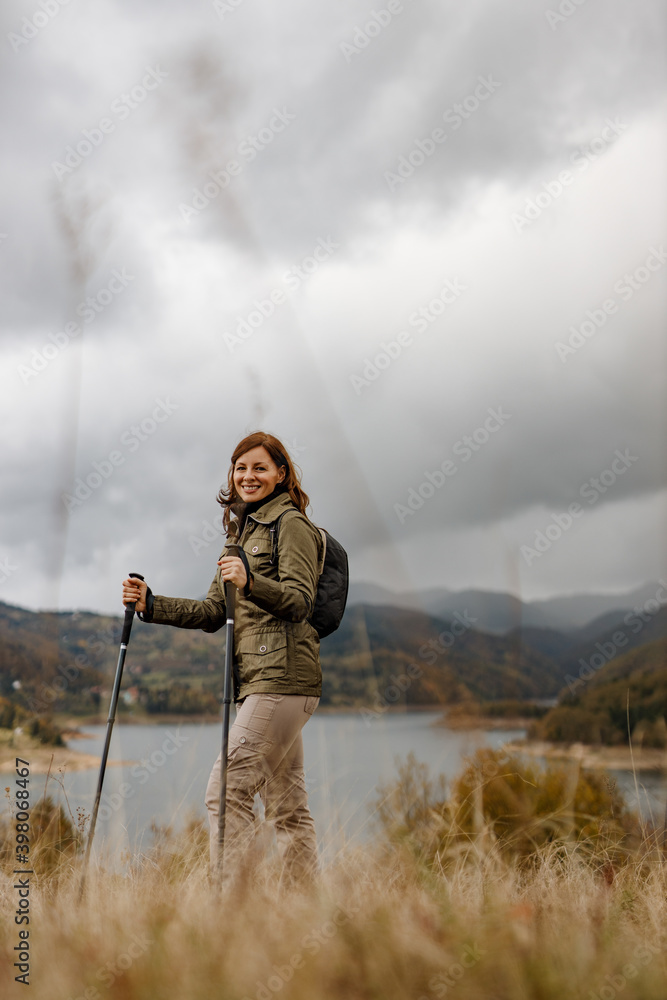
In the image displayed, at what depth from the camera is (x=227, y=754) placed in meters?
3.38

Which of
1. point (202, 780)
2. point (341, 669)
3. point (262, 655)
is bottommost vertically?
point (202, 780)

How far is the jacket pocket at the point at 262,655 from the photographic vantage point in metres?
3.48

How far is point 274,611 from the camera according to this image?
338 cm

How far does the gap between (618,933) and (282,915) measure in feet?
4.03

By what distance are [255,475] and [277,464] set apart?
0.14 m

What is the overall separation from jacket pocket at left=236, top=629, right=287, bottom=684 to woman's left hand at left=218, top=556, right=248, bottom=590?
361 mm

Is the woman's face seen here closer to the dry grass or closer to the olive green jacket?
the olive green jacket

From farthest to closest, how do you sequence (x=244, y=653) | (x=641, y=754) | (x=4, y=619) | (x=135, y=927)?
(x=4, y=619), (x=641, y=754), (x=244, y=653), (x=135, y=927)

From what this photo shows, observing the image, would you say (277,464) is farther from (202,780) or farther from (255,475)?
(202,780)

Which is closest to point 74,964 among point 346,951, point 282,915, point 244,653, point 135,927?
point 135,927

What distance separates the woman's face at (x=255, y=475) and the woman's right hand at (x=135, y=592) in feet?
2.16

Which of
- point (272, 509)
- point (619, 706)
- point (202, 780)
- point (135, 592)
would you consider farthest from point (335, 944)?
point (619, 706)

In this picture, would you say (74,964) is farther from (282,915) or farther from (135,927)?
(282,915)

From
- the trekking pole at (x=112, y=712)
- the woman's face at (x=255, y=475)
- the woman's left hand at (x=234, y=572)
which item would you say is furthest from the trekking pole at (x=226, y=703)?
the trekking pole at (x=112, y=712)
